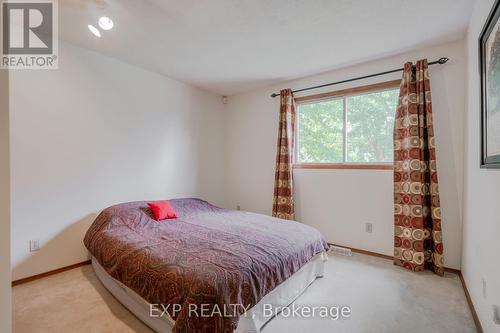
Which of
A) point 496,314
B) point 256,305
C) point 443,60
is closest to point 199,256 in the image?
point 256,305

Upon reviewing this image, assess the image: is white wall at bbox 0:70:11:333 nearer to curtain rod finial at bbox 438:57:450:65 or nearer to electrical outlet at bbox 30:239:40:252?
electrical outlet at bbox 30:239:40:252

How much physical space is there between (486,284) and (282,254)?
1310 mm

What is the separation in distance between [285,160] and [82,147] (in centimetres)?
259

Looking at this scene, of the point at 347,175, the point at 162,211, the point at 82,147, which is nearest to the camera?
the point at 82,147

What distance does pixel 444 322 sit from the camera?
1.74 meters

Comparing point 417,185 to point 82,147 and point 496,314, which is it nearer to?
point 496,314

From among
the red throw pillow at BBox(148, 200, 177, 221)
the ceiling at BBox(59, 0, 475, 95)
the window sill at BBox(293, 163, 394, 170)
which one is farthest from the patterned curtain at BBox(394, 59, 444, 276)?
the red throw pillow at BBox(148, 200, 177, 221)

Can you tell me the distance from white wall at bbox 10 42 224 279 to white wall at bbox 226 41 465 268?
101 cm

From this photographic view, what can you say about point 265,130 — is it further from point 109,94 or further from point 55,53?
point 55,53

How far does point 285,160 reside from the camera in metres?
3.59

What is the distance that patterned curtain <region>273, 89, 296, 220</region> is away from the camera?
3572 mm

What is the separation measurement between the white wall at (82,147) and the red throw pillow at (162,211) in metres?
0.50

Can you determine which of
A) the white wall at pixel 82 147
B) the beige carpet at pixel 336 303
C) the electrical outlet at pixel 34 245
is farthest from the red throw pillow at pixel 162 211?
the electrical outlet at pixel 34 245

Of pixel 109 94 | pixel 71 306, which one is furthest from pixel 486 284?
pixel 109 94
